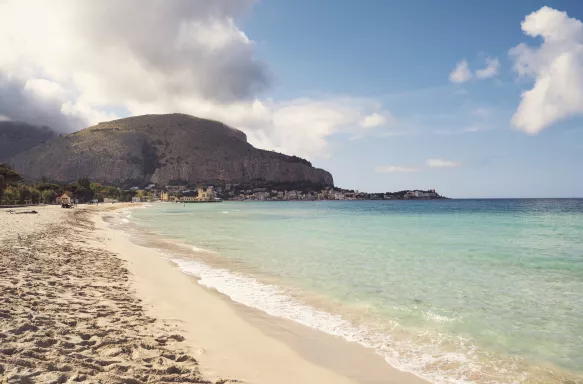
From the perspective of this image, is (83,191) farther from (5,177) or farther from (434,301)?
(434,301)

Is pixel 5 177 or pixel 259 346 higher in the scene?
pixel 5 177

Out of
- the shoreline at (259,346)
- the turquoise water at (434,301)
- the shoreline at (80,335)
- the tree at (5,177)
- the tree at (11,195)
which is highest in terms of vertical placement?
the tree at (5,177)

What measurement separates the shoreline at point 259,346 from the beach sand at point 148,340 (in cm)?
2

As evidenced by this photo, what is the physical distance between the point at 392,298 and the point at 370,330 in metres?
3.42

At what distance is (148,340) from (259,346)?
7.22 feet

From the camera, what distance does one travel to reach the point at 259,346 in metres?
7.36

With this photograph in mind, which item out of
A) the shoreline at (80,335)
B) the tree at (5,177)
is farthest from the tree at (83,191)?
the shoreline at (80,335)

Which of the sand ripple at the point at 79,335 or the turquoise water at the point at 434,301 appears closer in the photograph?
the sand ripple at the point at 79,335

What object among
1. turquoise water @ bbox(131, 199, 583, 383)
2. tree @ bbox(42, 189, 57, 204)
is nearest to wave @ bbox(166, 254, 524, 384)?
turquoise water @ bbox(131, 199, 583, 383)

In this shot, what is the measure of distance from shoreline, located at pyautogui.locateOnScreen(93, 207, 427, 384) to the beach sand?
0.06ft

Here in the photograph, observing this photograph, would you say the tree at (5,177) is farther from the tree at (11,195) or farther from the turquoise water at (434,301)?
the turquoise water at (434,301)

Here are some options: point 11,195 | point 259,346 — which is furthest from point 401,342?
point 11,195

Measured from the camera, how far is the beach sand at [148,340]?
16.9 feet

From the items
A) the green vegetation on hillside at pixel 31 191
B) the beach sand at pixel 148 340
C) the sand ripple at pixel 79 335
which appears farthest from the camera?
the green vegetation on hillside at pixel 31 191
